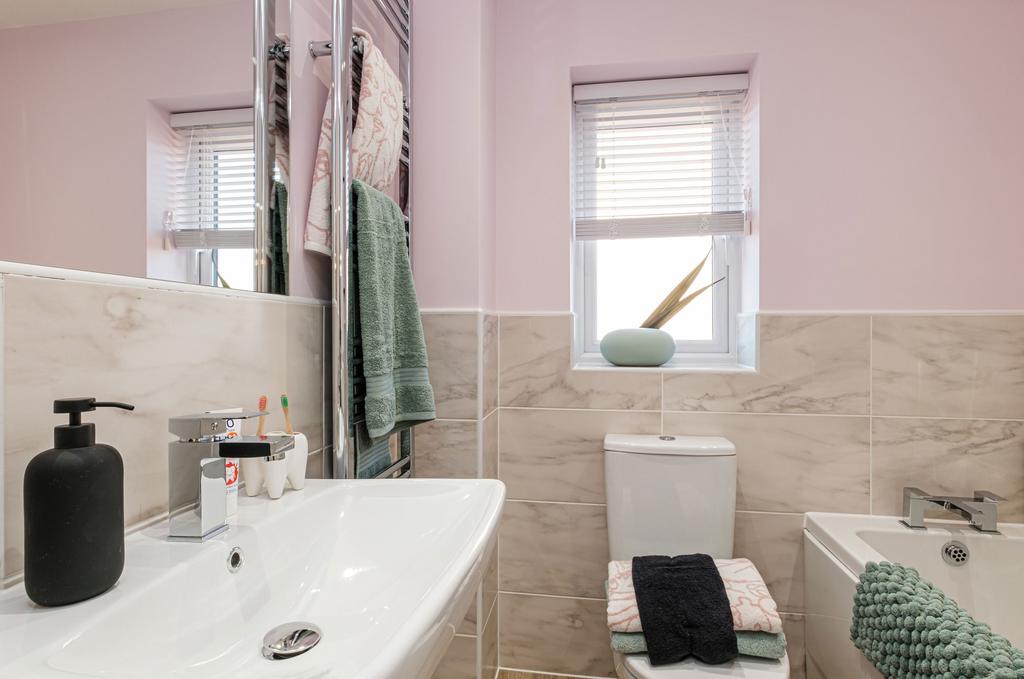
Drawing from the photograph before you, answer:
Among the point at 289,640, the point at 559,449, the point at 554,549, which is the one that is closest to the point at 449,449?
the point at 559,449

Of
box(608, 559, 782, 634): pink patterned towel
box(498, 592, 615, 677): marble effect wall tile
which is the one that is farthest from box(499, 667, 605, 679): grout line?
box(608, 559, 782, 634): pink patterned towel

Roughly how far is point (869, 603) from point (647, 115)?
158 centimetres

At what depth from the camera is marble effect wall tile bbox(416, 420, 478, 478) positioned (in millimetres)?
1557

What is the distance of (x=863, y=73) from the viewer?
1642mm

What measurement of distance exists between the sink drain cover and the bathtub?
51.3 inches

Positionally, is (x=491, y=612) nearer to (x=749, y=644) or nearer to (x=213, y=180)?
(x=749, y=644)

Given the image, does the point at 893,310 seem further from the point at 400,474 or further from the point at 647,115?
the point at 400,474

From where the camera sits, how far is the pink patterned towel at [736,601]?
3.93ft

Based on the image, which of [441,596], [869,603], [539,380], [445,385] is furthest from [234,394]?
[869,603]

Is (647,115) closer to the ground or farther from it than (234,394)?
farther from it

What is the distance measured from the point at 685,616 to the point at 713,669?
4.3 inches

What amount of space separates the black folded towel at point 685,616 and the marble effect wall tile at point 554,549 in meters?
0.40

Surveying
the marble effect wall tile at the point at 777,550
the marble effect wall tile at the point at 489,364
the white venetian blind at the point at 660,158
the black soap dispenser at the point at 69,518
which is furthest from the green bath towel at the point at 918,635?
the black soap dispenser at the point at 69,518

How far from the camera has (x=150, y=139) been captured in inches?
29.4
